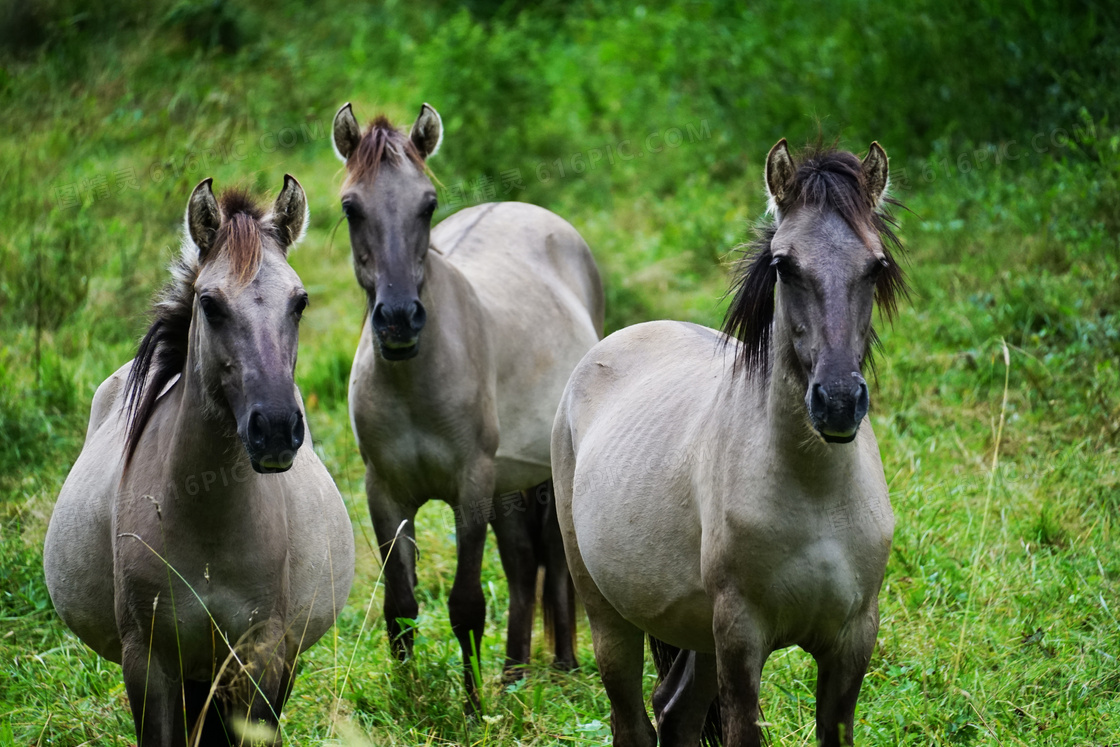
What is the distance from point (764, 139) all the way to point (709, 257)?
94.0 inches

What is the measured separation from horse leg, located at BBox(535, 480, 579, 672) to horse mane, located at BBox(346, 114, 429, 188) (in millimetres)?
1814

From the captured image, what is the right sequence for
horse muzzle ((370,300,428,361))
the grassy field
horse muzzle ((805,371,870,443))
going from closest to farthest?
horse muzzle ((805,371,870,443)) < the grassy field < horse muzzle ((370,300,428,361))

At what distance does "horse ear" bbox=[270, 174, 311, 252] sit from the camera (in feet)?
11.4

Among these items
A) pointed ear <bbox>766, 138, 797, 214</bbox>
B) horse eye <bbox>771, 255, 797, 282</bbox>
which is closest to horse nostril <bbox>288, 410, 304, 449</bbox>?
Answer: horse eye <bbox>771, 255, 797, 282</bbox>

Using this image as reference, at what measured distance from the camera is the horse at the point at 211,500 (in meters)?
3.09

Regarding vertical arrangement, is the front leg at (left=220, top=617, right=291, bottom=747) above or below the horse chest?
below

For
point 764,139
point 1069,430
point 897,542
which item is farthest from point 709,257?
point 897,542

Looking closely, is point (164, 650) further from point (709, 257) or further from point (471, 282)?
point (709, 257)

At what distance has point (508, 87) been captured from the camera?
10859mm

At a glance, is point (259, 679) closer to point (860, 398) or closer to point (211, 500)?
point (211, 500)

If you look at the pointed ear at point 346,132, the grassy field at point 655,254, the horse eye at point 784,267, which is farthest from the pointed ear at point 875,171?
the pointed ear at point 346,132

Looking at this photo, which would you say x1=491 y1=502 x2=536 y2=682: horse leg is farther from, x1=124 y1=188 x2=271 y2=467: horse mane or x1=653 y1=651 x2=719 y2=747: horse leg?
x1=124 y1=188 x2=271 y2=467: horse mane

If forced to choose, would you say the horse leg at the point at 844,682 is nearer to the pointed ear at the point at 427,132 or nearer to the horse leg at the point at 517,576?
the horse leg at the point at 517,576

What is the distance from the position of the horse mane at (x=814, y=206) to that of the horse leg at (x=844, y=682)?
0.80m
